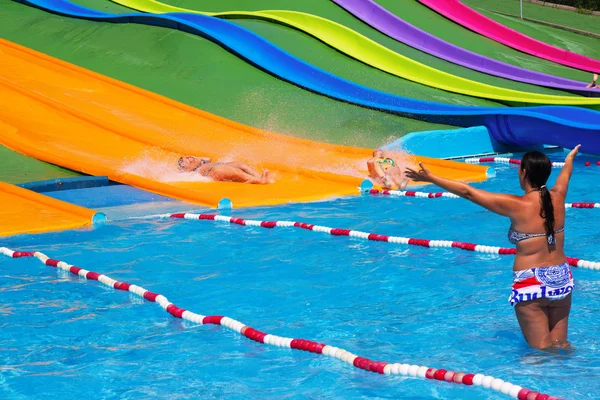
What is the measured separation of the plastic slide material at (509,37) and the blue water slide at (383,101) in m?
5.30

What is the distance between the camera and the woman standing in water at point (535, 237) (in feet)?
15.2

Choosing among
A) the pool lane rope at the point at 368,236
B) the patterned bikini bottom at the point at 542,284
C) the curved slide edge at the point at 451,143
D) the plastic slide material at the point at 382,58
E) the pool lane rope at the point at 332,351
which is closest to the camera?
the pool lane rope at the point at 332,351

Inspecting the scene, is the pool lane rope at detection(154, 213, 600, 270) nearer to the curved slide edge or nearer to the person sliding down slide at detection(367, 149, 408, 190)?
the person sliding down slide at detection(367, 149, 408, 190)

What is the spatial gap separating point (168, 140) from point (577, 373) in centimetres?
833

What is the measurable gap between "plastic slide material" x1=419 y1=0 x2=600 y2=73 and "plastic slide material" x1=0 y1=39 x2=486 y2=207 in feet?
24.9

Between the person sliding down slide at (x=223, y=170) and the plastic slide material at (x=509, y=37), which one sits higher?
the plastic slide material at (x=509, y=37)

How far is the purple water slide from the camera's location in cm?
1603

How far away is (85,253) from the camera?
7777 millimetres

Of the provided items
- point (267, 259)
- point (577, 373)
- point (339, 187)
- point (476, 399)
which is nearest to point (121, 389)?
point (476, 399)

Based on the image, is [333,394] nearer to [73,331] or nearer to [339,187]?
[73,331]

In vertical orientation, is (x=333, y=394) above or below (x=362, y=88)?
below

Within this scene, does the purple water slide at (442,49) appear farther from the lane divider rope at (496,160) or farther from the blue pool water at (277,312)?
the blue pool water at (277,312)

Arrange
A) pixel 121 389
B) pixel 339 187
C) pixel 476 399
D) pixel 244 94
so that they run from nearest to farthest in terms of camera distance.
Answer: pixel 476 399 < pixel 121 389 < pixel 339 187 < pixel 244 94

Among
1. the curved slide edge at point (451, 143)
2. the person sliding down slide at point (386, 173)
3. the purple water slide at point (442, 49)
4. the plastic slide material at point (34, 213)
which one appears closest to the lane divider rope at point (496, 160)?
the curved slide edge at point (451, 143)
